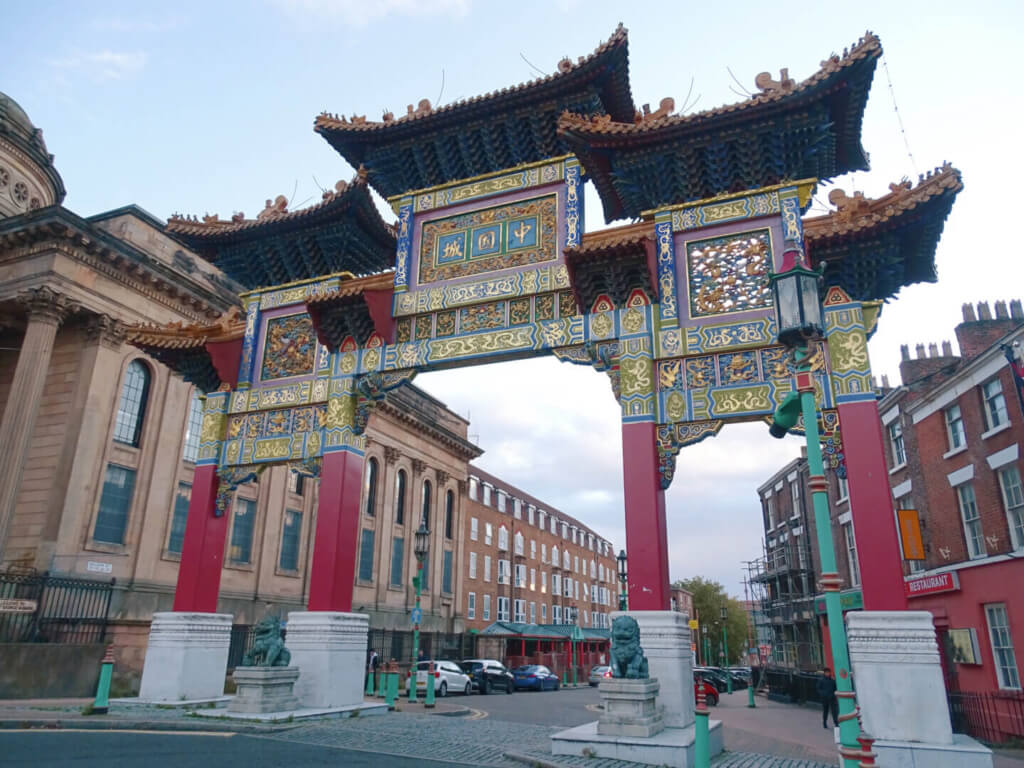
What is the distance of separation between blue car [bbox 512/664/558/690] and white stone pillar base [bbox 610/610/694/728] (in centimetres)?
2574

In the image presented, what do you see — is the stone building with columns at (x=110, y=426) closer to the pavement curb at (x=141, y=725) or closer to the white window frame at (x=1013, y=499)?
the pavement curb at (x=141, y=725)

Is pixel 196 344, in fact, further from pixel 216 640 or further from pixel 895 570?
pixel 895 570

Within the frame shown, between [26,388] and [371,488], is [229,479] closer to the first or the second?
[26,388]

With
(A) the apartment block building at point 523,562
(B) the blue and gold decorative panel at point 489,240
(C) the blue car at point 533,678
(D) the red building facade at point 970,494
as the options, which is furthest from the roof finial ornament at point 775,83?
(A) the apartment block building at point 523,562

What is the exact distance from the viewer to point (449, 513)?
47469 mm

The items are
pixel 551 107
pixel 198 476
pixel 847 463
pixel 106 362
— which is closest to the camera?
pixel 847 463

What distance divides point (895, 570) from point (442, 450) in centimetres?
3693

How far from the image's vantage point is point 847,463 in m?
11.6

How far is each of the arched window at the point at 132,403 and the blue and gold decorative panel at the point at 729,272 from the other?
21589 millimetres

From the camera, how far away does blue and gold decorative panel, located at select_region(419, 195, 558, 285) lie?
15664mm

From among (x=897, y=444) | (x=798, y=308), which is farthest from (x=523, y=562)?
(x=798, y=308)

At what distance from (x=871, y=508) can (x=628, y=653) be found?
177 inches

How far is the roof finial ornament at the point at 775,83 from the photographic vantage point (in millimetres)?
13312

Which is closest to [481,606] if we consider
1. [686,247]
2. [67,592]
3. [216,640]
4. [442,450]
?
[442,450]
